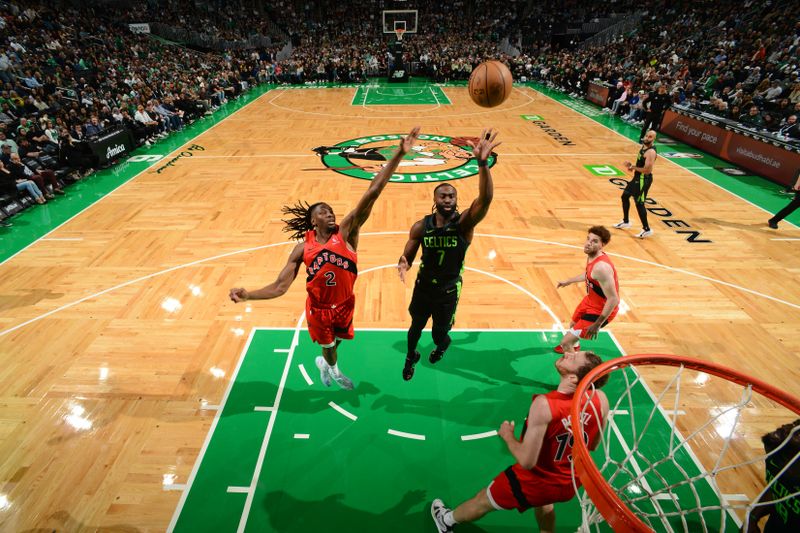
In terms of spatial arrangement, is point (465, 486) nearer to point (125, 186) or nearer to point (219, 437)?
point (219, 437)

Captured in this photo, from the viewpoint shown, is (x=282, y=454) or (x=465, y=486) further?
(x=282, y=454)

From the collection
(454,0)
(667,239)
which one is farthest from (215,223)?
(454,0)

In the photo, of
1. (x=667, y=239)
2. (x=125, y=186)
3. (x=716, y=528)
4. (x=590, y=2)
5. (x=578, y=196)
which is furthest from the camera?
(x=590, y=2)

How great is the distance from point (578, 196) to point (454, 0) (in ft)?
110

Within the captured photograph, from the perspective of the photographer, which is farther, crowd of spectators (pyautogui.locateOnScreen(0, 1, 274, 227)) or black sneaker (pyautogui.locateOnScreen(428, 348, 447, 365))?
crowd of spectators (pyautogui.locateOnScreen(0, 1, 274, 227))

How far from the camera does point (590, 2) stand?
3419 centimetres

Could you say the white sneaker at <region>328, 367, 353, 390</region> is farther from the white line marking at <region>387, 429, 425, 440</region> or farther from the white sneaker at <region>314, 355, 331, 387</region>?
the white line marking at <region>387, 429, 425, 440</region>

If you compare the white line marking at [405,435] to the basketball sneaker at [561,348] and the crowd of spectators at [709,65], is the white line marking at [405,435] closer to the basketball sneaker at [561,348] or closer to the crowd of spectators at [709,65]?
the basketball sneaker at [561,348]

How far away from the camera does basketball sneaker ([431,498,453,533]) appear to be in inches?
128

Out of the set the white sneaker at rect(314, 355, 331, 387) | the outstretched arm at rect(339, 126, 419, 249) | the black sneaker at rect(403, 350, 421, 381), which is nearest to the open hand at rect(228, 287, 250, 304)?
the outstretched arm at rect(339, 126, 419, 249)

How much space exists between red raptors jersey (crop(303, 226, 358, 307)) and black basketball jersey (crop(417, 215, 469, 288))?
0.65 m

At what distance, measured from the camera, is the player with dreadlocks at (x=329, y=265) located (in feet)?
12.1

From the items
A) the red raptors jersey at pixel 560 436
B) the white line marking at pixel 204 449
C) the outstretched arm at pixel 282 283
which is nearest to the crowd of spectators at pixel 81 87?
the white line marking at pixel 204 449

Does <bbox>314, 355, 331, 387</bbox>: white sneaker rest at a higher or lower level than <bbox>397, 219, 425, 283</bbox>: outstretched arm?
lower
